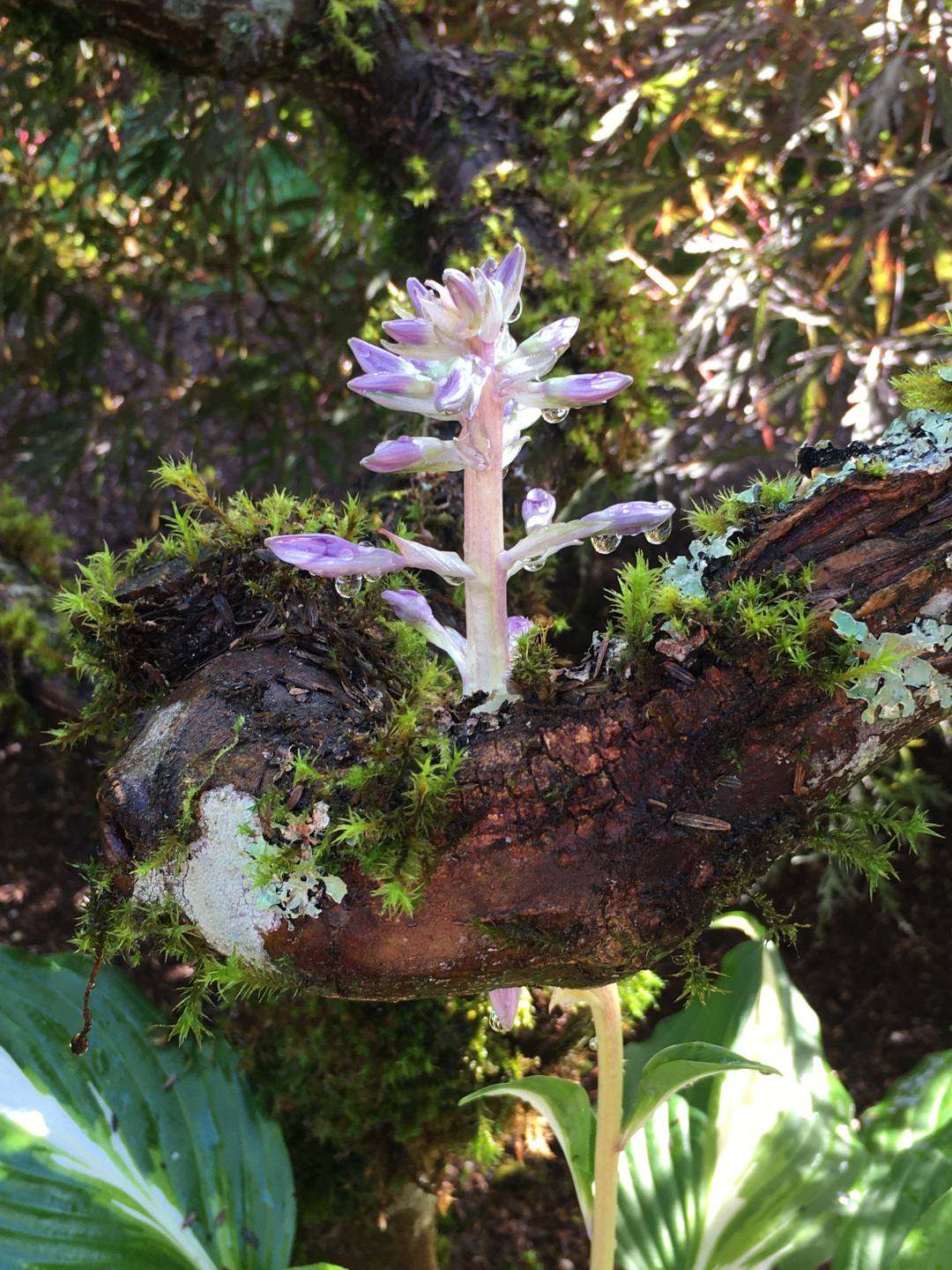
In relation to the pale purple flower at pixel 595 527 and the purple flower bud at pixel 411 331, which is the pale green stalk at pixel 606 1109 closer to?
the pale purple flower at pixel 595 527

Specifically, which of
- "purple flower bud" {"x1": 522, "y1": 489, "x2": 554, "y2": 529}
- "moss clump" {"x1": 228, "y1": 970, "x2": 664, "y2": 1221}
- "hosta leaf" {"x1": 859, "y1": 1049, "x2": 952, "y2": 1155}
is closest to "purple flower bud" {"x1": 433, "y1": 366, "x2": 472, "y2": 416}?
"purple flower bud" {"x1": 522, "y1": 489, "x2": 554, "y2": 529}

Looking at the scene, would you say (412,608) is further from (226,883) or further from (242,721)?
(226,883)

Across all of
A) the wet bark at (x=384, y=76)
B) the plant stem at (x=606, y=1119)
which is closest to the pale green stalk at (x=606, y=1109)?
Answer: the plant stem at (x=606, y=1119)

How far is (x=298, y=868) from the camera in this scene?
2.74 feet

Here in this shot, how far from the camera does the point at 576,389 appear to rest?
0.86 m

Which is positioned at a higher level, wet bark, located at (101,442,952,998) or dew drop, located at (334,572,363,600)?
dew drop, located at (334,572,363,600)

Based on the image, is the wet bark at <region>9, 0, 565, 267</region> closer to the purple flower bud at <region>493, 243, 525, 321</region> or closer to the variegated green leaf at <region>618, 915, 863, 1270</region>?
the purple flower bud at <region>493, 243, 525, 321</region>

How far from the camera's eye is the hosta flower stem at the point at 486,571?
0.89m

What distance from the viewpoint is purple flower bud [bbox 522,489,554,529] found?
3.25 feet

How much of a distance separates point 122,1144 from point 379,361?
134 cm

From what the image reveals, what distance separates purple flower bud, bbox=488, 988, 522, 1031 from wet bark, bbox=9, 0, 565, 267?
125cm

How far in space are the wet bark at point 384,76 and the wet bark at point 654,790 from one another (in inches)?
41.0

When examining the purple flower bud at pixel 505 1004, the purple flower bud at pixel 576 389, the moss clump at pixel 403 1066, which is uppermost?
the purple flower bud at pixel 576 389

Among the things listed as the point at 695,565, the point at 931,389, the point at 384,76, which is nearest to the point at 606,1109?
the point at 695,565
